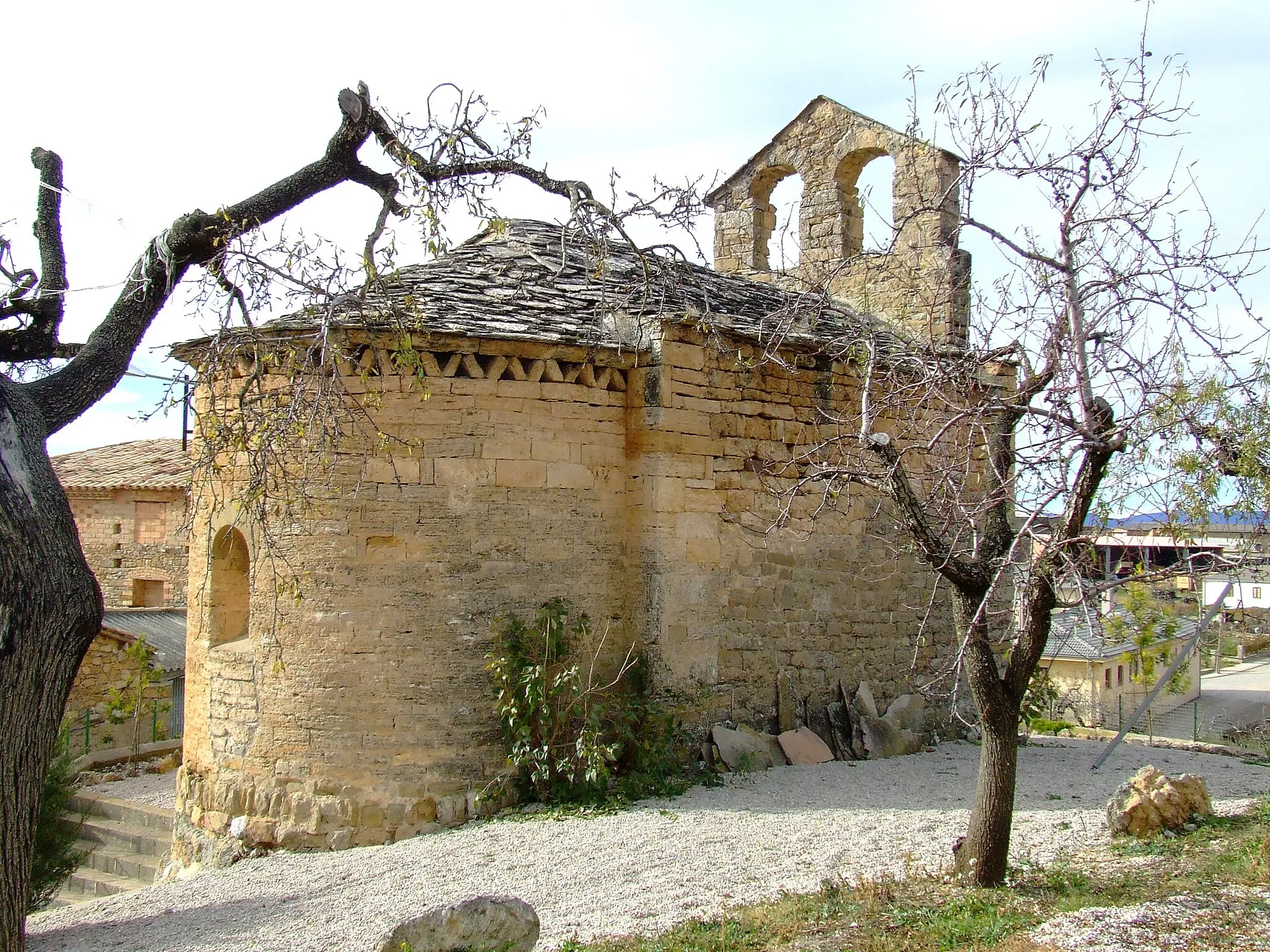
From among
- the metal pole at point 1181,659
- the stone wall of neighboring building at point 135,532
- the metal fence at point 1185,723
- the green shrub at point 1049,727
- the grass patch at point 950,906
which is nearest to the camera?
the grass patch at point 950,906

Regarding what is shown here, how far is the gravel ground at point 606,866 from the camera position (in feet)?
17.5

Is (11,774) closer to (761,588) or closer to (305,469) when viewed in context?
(305,469)

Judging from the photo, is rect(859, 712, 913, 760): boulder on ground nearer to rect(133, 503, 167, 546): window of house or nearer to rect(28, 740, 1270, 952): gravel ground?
rect(28, 740, 1270, 952): gravel ground

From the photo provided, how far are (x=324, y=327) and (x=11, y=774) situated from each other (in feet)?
7.26

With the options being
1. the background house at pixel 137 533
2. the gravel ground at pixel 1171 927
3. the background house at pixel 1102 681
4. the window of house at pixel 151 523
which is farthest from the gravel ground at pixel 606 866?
the window of house at pixel 151 523

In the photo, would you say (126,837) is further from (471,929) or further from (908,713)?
(908,713)

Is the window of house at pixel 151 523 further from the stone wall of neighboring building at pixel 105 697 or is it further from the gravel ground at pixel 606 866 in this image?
the gravel ground at pixel 606 866

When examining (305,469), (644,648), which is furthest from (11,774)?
(644,648)

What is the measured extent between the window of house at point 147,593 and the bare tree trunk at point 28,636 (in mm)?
16867

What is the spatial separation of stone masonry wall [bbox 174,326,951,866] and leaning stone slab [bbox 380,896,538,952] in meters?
2.64

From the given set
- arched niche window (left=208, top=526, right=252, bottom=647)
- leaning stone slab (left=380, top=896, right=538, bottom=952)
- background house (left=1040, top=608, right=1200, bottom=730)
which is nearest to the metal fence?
background house (left=1040, top=608, right=1200, bottom=730)

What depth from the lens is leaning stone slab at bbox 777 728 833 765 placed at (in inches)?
324

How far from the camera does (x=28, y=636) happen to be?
330 centimetres

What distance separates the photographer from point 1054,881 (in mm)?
5242
